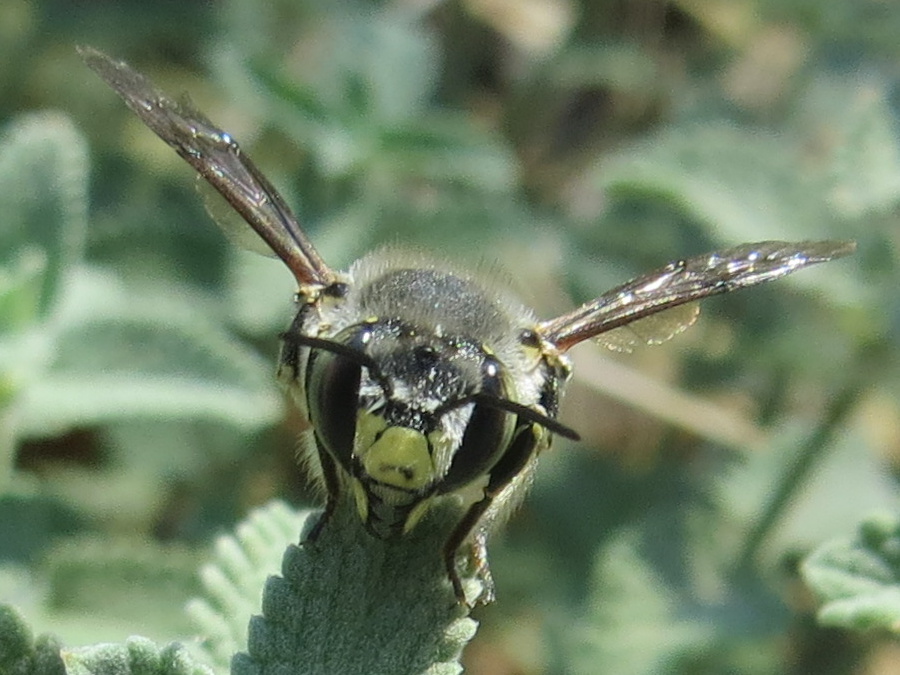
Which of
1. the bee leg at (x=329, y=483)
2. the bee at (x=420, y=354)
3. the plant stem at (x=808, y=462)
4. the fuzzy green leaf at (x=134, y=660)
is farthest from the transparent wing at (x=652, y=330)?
the plant stem at (x=808, y=462)

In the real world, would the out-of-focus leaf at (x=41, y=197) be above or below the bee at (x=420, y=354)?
above

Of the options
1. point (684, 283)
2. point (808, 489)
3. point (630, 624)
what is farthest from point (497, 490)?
point (808, 489)

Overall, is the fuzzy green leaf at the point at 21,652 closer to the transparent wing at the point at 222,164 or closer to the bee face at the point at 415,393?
the bee face at the point at 415,393

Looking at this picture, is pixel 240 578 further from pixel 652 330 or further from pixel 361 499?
pixel 652 330

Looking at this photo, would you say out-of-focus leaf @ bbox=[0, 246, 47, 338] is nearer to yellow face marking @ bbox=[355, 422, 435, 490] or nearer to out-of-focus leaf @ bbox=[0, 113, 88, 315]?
out-of-focus leaf @ bbox=[0, 113, 88, 315]

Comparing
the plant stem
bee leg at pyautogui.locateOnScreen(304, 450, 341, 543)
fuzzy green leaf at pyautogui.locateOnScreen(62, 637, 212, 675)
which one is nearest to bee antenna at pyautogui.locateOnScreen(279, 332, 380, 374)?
bee leg at pyautogui.locateOnScreen(304, 450, 341, 543)

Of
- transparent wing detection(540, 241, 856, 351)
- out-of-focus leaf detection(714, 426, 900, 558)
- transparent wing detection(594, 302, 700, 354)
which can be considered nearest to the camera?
transparent wing detection(540, 241, 856, 351)
